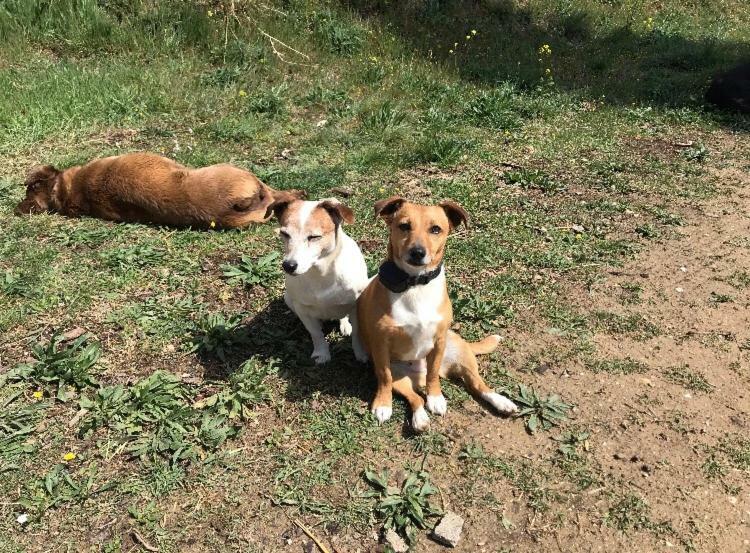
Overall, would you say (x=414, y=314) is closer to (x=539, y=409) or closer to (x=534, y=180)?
(x=539, y=409)

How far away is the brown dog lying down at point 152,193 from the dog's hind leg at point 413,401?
7.29 ft

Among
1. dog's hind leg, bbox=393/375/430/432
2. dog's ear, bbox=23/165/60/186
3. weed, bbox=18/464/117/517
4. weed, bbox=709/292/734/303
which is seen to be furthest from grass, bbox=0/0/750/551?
weed, bbox=709/292/734/303

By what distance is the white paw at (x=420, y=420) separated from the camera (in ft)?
11.0

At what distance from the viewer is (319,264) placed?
3463 millimetres

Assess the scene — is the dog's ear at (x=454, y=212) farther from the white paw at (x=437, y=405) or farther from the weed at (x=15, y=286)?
the weed at (x=15, y=286)

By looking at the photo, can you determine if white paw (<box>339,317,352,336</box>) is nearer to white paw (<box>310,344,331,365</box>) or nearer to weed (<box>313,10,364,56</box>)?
white paw (<box>310,344,331,365</box>)

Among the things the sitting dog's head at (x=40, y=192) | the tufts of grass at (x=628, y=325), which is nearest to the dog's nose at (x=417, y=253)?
the tufts of grass at (x=628, y=325)

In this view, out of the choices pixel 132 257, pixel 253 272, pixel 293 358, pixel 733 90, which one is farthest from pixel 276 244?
pixel 733 90

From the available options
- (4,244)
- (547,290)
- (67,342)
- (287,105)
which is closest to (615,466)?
(547,290)

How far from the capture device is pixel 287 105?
25.5ft

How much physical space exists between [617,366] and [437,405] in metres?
1.31

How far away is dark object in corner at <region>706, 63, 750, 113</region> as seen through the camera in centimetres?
790

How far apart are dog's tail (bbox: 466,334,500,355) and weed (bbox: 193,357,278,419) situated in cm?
131

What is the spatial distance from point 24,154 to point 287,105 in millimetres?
3208
